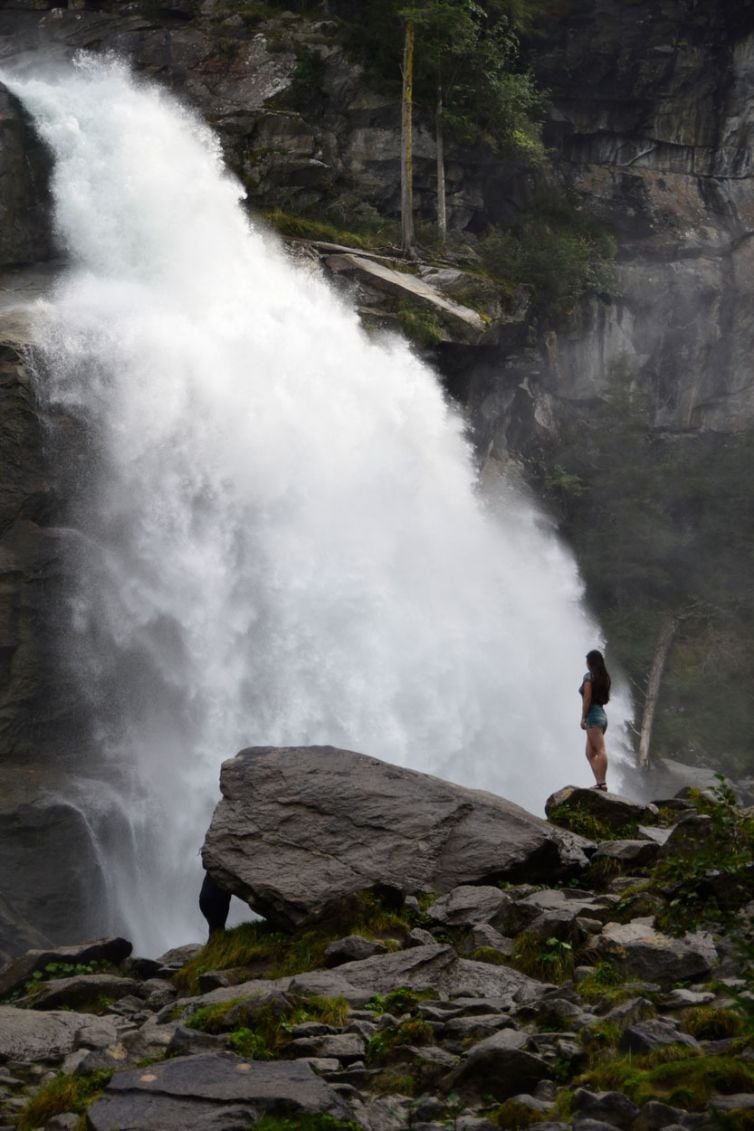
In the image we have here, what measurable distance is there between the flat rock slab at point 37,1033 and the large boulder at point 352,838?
5.84ft

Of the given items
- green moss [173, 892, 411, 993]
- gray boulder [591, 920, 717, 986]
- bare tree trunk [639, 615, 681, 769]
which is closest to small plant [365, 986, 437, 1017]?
gray boulder [591, 920, 717, 986]

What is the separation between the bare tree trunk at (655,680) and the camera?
25.3 meters

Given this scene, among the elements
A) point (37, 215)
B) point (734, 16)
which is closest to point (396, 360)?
point (37, 215)

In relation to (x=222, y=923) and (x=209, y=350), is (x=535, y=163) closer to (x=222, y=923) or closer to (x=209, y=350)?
(x=209, y=350)

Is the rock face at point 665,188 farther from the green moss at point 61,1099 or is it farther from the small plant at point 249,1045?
the green moss at point 61,1099

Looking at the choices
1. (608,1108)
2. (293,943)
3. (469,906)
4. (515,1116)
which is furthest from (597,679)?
(608,1108)

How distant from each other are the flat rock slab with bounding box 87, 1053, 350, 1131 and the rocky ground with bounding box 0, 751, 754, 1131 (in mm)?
15

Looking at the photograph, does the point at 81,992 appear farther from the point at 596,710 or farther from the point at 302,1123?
the point at 596,710

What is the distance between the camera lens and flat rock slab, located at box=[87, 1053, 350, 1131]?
535 centimetres

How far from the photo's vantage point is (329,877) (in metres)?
9.12

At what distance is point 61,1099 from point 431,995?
7.38 feet

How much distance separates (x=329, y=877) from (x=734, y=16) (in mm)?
30746

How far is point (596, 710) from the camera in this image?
12102 millimetres

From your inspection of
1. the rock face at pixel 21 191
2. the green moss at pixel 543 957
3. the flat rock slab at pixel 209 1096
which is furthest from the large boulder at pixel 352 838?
the rock face at pixel 21 191
